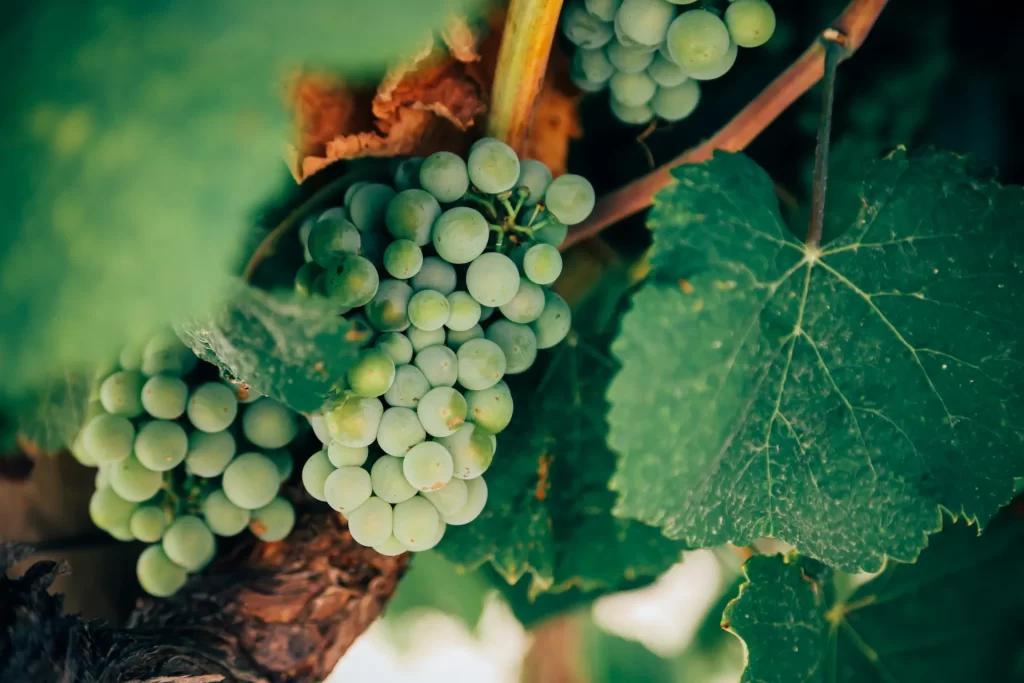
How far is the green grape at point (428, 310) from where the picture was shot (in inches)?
21.7

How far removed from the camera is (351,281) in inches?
20.8

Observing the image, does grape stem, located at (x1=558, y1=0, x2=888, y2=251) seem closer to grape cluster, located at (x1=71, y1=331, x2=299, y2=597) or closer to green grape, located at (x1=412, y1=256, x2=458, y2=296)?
green grape, located at (x1=412, y1=256, x2=458, y2=296)

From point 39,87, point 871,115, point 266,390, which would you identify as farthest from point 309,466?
point 871,115

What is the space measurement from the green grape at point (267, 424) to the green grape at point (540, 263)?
0.84ft

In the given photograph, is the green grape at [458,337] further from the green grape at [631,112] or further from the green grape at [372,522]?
the green grape at [631,112]

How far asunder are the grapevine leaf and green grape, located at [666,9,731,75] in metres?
0.34

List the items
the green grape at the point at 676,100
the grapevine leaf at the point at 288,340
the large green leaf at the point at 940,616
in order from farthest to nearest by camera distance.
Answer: the large green leaf at the point at 940,616 < the green grape at the point at 676,100 < the grapevine leaf at the point at 288,340

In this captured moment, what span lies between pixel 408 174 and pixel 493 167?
0.25 ft

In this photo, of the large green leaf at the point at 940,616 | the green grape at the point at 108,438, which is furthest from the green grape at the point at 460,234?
the large green leaf at the point at 940,616

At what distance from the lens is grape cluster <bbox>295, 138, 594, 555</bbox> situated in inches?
21.7

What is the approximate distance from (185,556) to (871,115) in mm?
818

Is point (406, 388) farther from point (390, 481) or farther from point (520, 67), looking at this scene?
point (520, 67)

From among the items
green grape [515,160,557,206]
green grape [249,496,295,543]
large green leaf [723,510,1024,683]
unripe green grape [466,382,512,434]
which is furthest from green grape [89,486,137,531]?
large green leaf [723,510,1024,683]

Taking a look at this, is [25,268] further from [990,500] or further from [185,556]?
[990,500]
